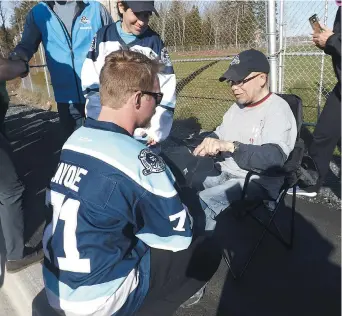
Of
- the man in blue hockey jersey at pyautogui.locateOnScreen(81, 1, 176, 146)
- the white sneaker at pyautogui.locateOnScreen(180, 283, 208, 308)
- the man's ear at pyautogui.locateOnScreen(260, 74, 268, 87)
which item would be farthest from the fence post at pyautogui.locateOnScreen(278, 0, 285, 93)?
the white sneaker at pyautogui.locateOnScreen(180, 283, 208, 308)

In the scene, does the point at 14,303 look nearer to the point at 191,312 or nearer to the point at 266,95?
A: the point at 191,312

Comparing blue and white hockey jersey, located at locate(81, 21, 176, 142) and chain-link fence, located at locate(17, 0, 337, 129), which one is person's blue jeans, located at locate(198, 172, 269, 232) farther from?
chain-link fence, located at locate(17, 0, 337, 129)

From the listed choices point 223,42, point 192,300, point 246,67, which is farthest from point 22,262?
point 223,42

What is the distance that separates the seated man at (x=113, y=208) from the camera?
1476 millimetres

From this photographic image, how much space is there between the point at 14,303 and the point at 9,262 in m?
0.29

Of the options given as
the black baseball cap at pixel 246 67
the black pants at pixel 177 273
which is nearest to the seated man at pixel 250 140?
the black baseball cap at pixel 246 67

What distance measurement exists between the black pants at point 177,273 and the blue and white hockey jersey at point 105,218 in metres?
0.16

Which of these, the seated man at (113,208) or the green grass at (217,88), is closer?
the seated man at (113,208)

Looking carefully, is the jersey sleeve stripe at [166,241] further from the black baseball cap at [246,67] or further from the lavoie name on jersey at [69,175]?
the black baseball cap at [246,67]

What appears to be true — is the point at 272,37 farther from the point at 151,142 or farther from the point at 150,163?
the point at 150,163

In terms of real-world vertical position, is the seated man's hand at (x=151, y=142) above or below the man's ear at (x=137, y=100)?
below

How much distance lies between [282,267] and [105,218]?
1.85m

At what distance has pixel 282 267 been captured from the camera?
111 inches

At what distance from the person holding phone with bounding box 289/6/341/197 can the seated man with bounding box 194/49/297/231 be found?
1.01m
